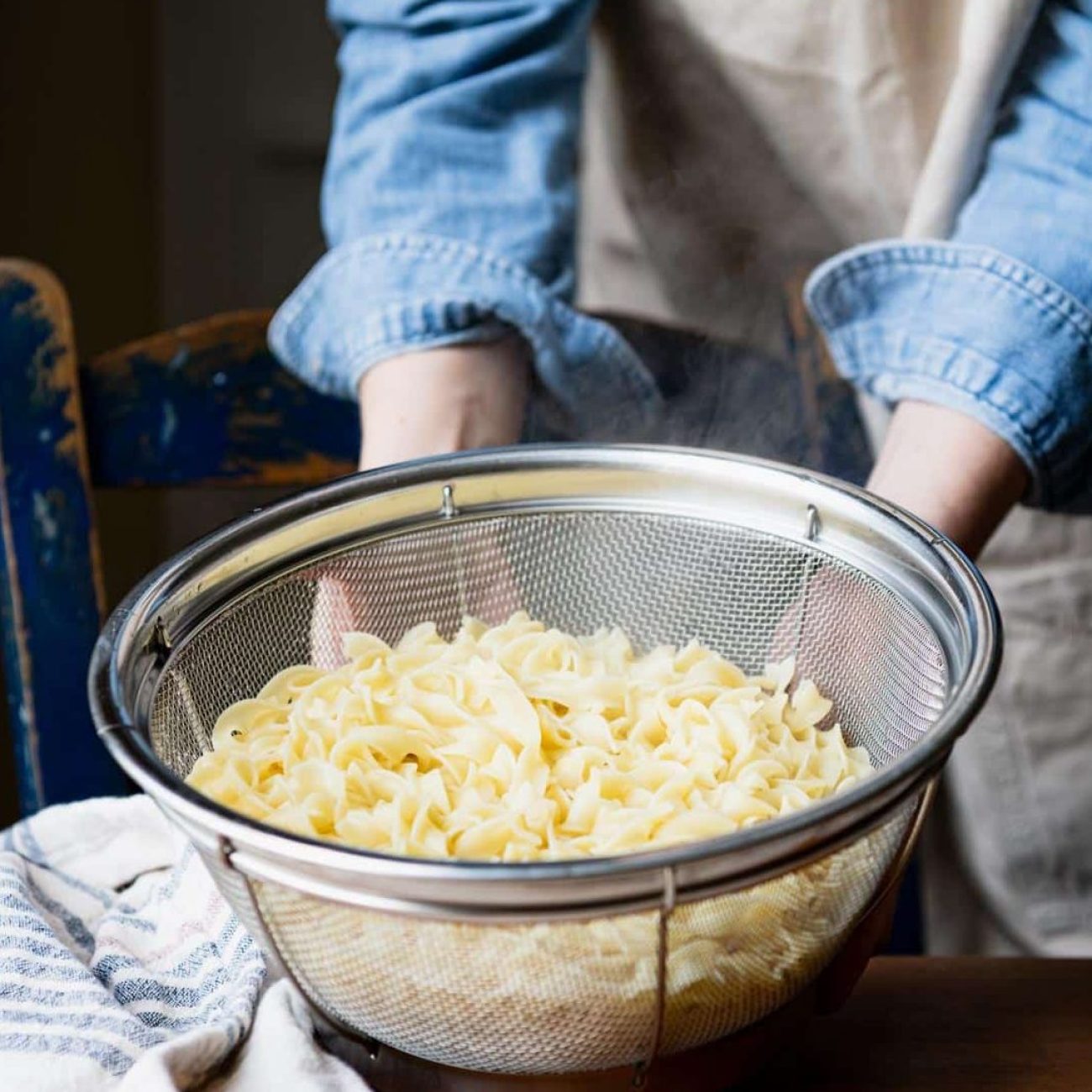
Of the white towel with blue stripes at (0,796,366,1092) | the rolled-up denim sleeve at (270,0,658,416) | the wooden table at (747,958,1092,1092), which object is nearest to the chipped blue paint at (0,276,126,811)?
the rolled-up denim sleeve at (270,0,658,416)

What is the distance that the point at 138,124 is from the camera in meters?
2.04

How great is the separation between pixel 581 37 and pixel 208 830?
814 mm

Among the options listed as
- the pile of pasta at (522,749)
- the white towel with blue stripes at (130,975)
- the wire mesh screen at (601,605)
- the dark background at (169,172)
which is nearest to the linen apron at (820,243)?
the wire mesh screen at (601,605)

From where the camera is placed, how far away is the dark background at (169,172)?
185cm

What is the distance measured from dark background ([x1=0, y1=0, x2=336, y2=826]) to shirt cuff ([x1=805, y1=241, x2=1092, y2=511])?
1303 millimetres

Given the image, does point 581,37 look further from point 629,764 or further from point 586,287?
point 629,764

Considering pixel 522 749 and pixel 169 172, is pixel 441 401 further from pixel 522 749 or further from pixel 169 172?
→ pixel 169 172

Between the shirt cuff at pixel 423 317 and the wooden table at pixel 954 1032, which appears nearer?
the wooden table at pixel 954 1032

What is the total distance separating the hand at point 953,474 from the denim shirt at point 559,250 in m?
0.01

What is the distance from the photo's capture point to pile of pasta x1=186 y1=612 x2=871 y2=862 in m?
0.60

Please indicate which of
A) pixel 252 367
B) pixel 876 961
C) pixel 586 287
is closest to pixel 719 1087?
pixel 876 961

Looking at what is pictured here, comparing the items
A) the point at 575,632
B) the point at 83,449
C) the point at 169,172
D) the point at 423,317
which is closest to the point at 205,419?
the point at 83,449

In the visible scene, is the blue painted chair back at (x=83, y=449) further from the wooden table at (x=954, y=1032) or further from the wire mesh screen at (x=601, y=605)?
the wooden table at (x=954, y=1032)

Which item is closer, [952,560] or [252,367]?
[952,560]
